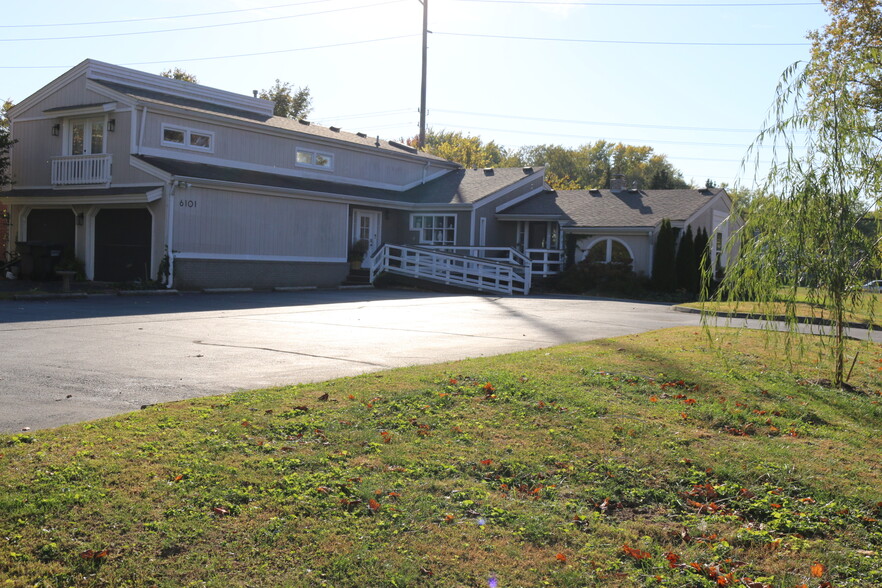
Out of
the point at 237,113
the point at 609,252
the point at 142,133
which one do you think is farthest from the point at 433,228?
the point at 142,133

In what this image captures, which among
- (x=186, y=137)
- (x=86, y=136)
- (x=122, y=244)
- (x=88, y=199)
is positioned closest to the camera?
(x=88, y=199)

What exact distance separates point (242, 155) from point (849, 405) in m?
24.3

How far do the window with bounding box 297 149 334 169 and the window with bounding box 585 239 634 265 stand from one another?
37.9ft

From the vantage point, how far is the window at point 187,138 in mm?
25839

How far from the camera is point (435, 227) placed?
3409 cm

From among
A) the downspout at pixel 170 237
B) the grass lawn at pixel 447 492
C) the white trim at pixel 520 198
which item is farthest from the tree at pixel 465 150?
the grass lawn at pixel 447 492

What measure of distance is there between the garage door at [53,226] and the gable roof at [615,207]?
17.5m

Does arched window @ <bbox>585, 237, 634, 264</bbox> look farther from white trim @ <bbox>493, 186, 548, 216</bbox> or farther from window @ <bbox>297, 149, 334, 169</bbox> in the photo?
window @ <bbox>297, 149, 334, 169</bbox>

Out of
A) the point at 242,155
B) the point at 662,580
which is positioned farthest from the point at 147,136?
the point at 662,580

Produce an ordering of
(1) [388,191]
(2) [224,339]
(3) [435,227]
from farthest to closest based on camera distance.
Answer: (1) [388,191] < (3) [435,227] < (2) [224,339]

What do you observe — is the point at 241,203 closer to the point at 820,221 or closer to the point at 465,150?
the point at 820,221

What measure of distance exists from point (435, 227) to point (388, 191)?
→ 2772mm

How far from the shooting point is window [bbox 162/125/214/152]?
1017 inches

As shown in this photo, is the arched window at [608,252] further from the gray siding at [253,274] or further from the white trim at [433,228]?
the gray siding at [253,274]
